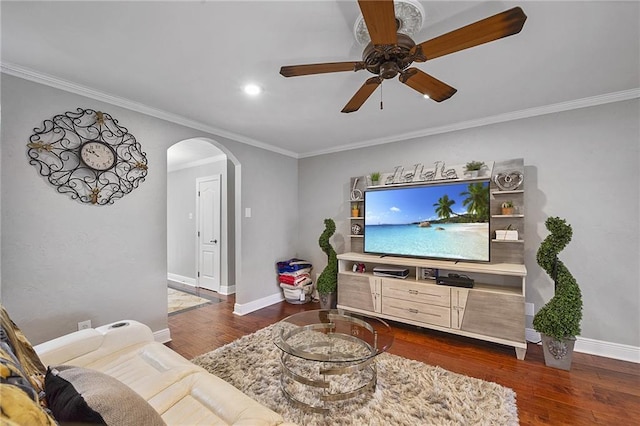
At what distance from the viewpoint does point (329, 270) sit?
3.82m

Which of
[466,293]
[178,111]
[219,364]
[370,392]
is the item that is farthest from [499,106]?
[219,364]

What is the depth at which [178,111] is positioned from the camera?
2.85 meters

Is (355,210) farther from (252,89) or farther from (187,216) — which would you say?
(187,216)

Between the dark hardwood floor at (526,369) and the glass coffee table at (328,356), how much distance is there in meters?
0.66

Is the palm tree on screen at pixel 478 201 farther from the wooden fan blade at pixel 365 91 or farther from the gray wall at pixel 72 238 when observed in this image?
the gray wall at pixel 72 238

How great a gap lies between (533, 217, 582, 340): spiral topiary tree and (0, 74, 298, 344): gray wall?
368 cm

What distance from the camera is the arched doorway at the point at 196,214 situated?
480cm

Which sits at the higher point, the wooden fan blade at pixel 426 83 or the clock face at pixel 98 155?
the wooden fan blade at pixel 426 83

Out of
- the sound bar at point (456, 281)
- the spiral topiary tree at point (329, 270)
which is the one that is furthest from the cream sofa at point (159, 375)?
the sound bar at point (456, 281)

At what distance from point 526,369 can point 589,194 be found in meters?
1.77

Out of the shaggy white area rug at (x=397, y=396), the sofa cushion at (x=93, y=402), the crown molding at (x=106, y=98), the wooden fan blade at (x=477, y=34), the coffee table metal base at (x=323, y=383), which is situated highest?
the crown molding at (x=106, y=98)

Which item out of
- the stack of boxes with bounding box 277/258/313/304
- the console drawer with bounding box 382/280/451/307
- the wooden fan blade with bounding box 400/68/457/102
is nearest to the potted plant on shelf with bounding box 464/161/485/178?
the console drawer with bounding box 382/280/451/307

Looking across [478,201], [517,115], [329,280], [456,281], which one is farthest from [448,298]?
[517,115]

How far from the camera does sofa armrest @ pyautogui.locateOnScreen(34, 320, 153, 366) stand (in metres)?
1.52
